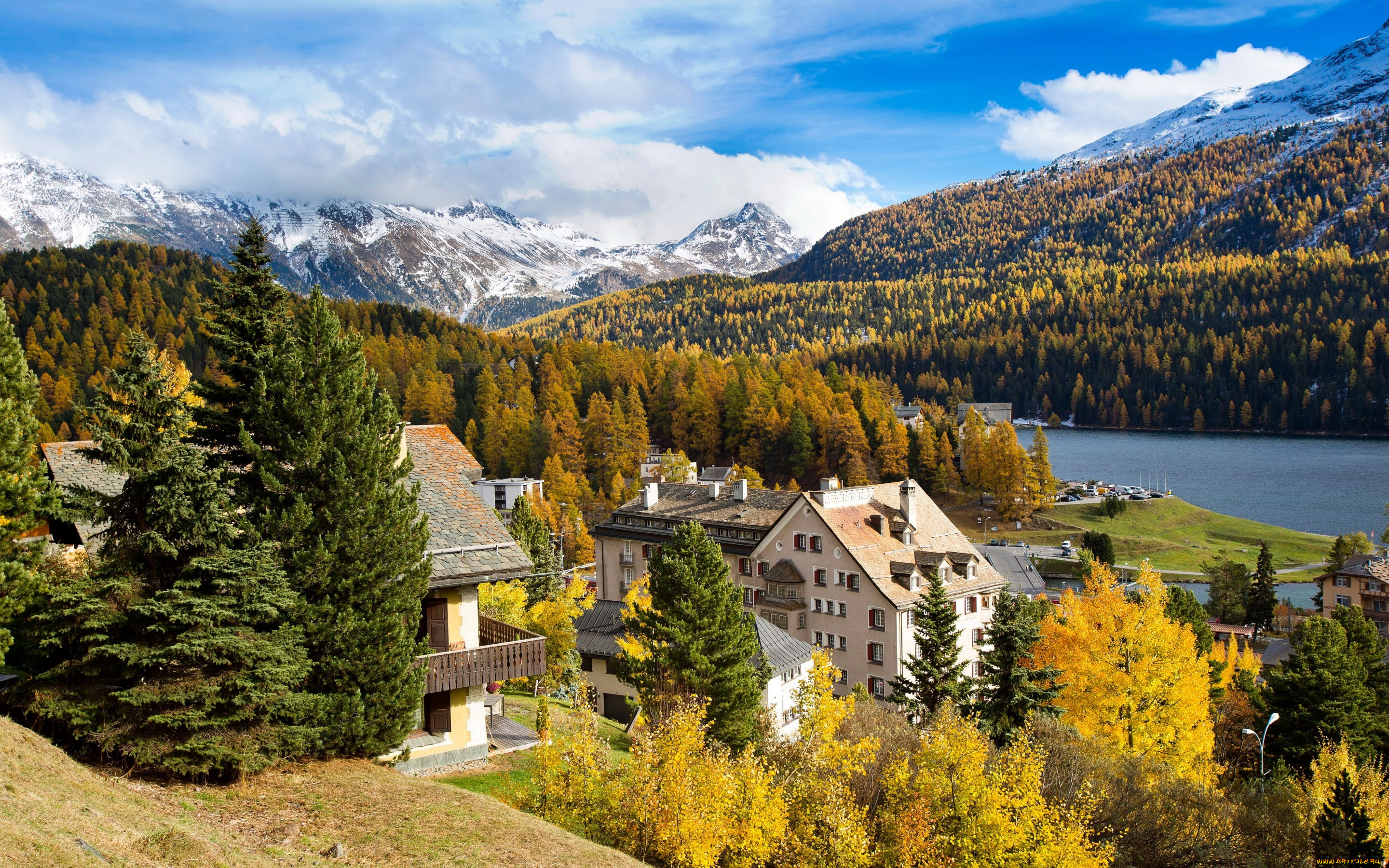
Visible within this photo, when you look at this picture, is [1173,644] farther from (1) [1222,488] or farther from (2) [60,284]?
(2) [60,284]

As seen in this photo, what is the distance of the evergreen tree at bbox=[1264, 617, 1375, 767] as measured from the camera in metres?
49.5

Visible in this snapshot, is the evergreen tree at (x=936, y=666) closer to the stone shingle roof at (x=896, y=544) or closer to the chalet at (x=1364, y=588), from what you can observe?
the stone shingle roof at (x=896, y=544)

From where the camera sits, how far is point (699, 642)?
112ft

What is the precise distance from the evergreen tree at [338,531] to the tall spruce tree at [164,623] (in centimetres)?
89

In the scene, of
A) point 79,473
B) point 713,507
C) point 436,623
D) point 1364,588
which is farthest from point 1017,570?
point 79,473

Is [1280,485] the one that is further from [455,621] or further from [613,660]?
[455,621]

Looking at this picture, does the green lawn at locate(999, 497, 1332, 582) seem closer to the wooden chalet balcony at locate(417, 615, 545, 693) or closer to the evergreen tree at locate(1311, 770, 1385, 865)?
the evergreen tree at locate(1311, 770, 1385, 865)

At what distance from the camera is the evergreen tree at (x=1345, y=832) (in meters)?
28.1

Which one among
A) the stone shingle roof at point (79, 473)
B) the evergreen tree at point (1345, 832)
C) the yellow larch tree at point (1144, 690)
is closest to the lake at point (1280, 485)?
the yellow larch tree at point (1144, 690)

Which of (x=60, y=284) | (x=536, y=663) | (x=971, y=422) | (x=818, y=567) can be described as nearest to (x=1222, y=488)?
(x=971, y=422)

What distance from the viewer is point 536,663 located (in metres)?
24.8

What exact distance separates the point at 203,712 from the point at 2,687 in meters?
5.75

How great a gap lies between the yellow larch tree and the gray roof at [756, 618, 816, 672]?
13.7 metres

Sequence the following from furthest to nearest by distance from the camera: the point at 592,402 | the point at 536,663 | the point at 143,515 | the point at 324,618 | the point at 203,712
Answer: the point at 592,402
the point at 536,663
the point at 324,618
the point at 143,515
the point at 203,712
